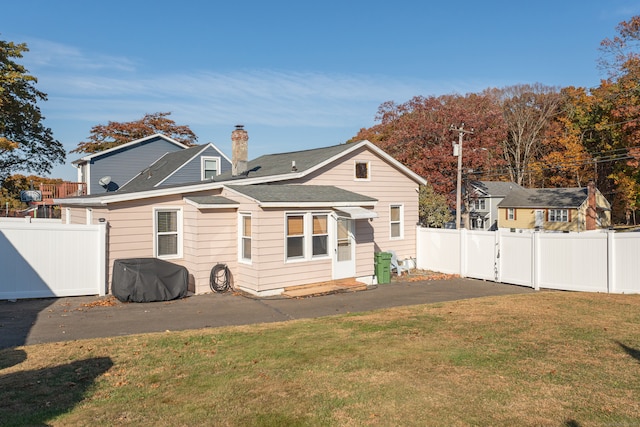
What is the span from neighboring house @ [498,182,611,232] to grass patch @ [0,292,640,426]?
4056 centimetres

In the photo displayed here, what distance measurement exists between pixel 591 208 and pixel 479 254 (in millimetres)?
34825

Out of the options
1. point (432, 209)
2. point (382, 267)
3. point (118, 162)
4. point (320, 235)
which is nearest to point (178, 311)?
point (320, 235)

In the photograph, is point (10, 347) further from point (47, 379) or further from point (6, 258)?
point (6, 258)

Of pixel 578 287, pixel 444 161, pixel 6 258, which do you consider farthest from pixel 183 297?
pixel 444 161

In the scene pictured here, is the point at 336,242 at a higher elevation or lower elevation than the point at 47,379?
higher

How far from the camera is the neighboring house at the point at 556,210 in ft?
152

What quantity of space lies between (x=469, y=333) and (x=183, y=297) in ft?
27.4

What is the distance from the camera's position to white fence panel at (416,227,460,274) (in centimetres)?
1897

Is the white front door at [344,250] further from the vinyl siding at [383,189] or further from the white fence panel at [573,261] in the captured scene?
the white fence panel at [573,261]

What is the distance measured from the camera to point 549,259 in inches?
611

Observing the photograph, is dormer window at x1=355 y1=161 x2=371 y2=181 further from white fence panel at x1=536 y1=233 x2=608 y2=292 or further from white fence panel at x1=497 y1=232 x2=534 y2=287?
white fence panel at x1=536 y1=233 x2=608 y2=292

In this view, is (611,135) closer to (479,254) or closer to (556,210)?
(556,210)

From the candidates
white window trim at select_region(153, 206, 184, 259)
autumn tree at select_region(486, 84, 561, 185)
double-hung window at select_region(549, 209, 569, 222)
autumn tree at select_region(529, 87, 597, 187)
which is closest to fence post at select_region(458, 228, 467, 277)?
white window trim at select_region(153, 206, 184, 259)

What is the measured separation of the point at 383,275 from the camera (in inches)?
680
